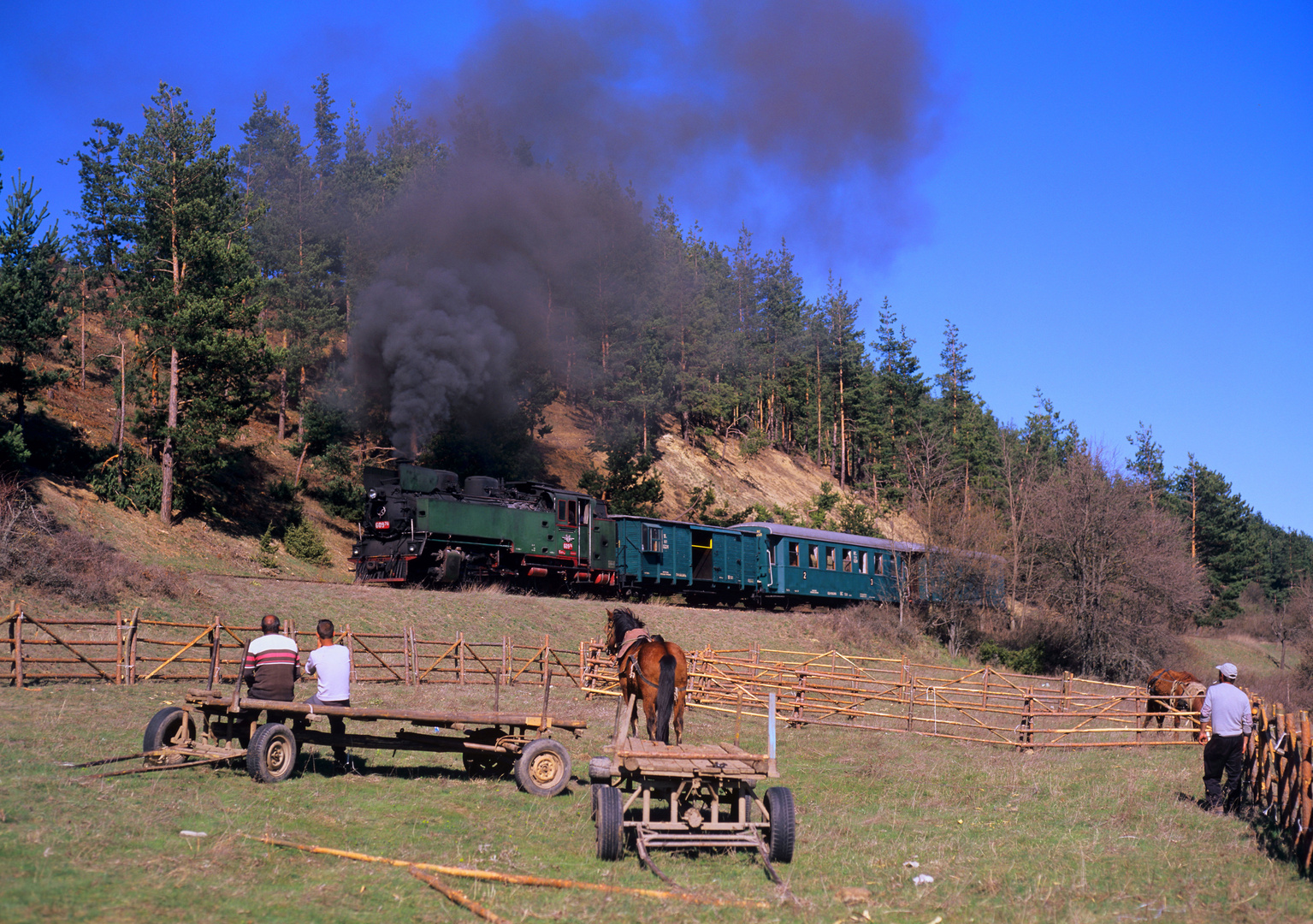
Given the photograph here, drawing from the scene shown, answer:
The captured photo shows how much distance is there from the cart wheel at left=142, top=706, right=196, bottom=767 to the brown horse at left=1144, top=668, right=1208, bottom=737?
17203 mm

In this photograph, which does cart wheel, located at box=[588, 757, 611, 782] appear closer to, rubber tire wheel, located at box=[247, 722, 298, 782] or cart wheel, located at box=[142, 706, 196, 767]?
rubber tire wheel, located at box=[247, 722, 298, 782]

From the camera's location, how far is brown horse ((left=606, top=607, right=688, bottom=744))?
31.7ft

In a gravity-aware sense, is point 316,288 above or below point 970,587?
above

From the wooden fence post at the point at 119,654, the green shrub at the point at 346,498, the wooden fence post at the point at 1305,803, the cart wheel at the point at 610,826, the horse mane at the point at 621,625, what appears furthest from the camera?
the green shrub at the point at 346,498

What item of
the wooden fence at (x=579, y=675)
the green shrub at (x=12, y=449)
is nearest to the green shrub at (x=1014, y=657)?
the wooden fence at (x=579, y=675)

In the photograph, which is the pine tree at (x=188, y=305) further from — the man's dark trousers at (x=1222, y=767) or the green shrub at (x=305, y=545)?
the man's dark trousers at (x=1222, y=767)

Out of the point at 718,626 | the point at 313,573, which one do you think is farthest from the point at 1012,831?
the point at 313,573

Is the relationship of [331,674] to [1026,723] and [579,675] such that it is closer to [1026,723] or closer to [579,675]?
[579,675]

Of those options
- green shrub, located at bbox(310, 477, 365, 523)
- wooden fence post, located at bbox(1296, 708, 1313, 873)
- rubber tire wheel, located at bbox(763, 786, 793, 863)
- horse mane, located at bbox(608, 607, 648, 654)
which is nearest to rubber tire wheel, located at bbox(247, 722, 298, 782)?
horse mane, located at bbox(608, 607, 648, 654)

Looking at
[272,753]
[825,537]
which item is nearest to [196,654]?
[272,753]

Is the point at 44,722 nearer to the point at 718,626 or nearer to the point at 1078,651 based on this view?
the point at 718,626

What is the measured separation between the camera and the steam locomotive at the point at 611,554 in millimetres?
26594

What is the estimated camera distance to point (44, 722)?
11805mm

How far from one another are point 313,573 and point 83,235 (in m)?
25.5
